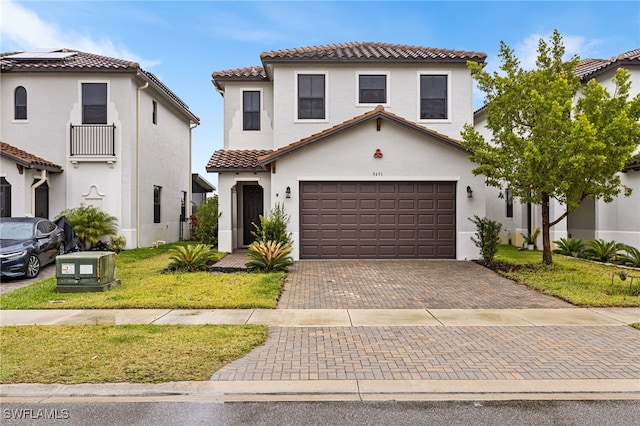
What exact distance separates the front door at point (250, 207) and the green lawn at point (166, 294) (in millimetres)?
6792

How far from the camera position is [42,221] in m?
13.9

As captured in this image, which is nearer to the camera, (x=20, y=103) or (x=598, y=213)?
(x=598, y=213)

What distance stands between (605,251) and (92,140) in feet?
63.8

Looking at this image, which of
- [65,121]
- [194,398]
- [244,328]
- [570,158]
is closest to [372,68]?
[570,158]

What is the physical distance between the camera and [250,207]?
1991 centimetres

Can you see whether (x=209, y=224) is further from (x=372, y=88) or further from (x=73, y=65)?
(x=372, y=88)

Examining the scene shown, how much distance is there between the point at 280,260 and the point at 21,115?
12975 millimetres

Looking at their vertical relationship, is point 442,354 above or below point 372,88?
below

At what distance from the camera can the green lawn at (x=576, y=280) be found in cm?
995

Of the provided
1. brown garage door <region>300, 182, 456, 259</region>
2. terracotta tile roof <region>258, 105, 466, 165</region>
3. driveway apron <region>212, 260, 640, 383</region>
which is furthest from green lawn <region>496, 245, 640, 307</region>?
terracotta tile roof <region>258, 105, 466, 165</region>

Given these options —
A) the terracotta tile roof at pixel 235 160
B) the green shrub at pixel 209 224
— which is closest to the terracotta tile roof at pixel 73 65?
the terracotta tile roof at pixel 235 160

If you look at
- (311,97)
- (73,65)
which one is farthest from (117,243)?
(311,97)

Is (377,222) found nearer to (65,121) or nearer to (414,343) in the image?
(414,343)

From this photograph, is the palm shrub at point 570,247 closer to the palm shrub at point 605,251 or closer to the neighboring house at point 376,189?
the palm shrub at point 605,251
